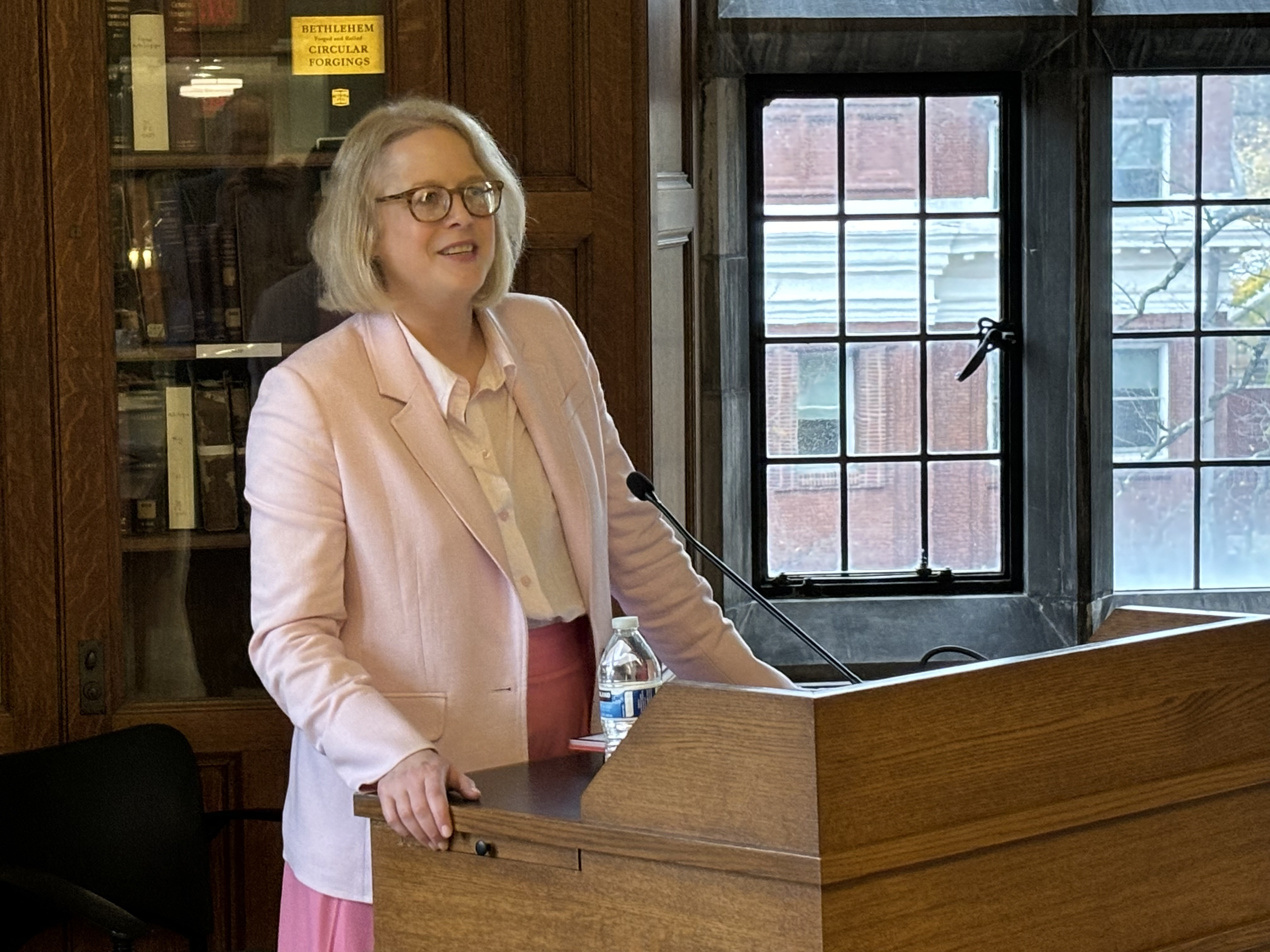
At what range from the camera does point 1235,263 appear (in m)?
4.01

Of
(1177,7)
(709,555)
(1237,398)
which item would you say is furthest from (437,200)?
(1237,398)

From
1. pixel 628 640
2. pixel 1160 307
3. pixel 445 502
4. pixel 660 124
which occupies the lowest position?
pixel 628 640

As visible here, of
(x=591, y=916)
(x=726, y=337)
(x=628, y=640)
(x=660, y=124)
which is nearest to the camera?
(x=591, y=916)

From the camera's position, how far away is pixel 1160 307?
4.01 metres

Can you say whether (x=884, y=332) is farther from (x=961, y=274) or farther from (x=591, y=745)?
(x=591, y=745)

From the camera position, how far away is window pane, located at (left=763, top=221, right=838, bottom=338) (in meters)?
4.03

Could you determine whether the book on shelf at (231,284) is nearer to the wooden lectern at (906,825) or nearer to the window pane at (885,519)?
the wooden lectern at (906,825)

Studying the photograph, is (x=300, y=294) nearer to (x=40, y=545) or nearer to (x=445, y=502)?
(x=40, y=545)

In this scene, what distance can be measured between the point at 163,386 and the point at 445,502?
1.09 m

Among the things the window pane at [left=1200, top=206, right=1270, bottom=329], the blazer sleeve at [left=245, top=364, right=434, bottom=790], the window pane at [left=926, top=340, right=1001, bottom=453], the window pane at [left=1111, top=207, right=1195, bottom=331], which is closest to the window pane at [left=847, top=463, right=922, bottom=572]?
the window pane at [left=926, top=340, right=1001, bottom=453]

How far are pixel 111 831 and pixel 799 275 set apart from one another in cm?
206

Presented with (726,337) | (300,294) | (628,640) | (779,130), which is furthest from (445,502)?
(779,130)

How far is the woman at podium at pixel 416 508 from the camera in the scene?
2.06 m

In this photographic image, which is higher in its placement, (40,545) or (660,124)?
(660,124)
